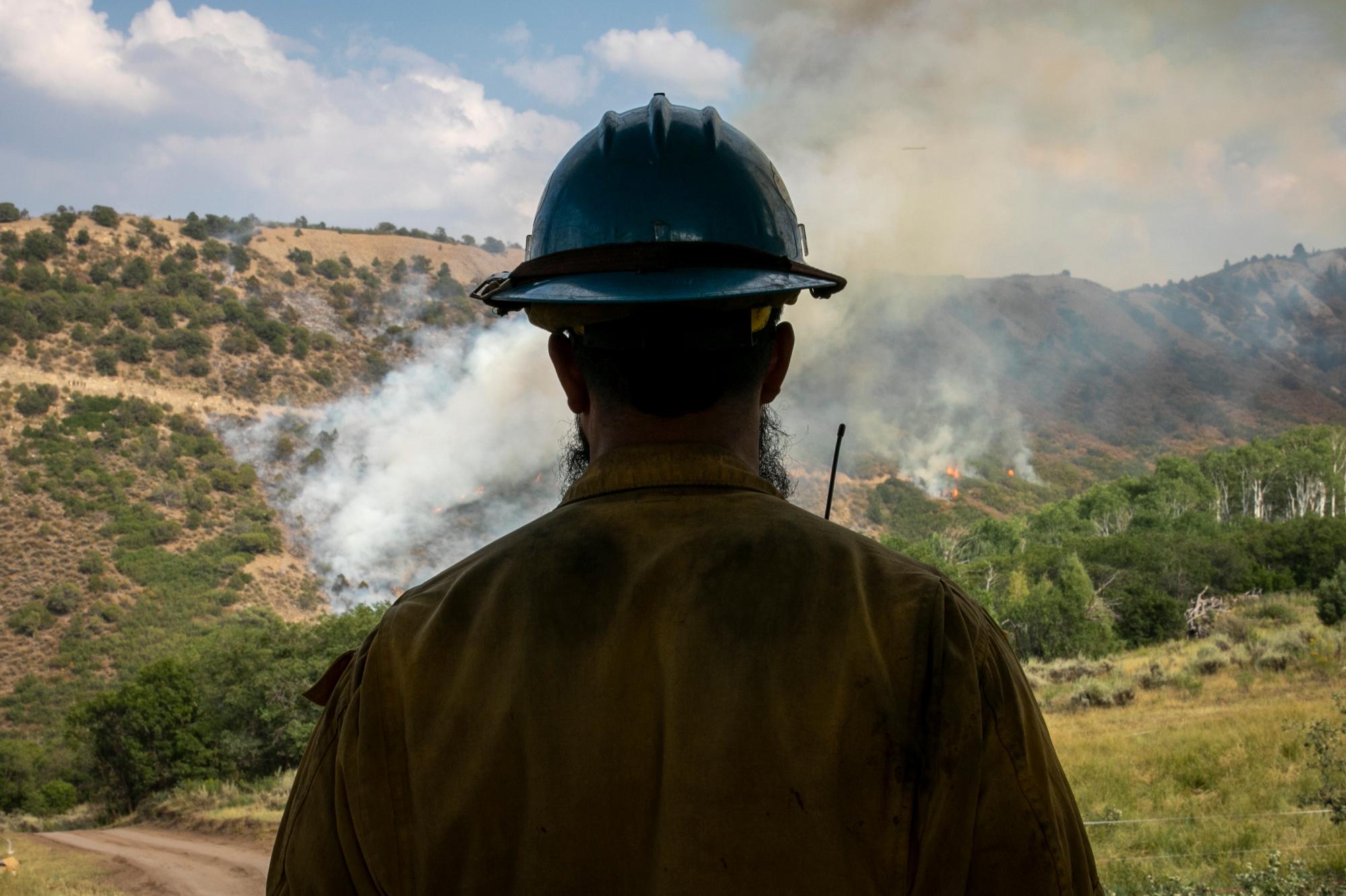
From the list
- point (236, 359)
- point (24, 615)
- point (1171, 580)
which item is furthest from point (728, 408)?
Result: point (236, 359)

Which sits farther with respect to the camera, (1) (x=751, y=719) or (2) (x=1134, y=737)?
(2) (x=1134, y=737)

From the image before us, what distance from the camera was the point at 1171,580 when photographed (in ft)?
78.3

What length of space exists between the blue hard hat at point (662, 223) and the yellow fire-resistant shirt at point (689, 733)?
0.34m

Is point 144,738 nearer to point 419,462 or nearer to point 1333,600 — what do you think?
point 1333,600

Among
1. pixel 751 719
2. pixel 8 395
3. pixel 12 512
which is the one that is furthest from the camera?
pixel 8 395

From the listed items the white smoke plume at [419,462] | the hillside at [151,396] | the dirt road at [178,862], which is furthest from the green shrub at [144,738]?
the white smoke plume at [419,462]

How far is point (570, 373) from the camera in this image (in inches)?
56.7

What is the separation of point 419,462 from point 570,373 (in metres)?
64.3

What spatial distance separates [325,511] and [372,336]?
19.1m

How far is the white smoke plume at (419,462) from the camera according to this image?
180 ft

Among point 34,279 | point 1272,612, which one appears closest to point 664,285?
point 1272,612

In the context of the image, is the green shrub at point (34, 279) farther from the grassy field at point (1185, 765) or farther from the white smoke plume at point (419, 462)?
the grassy field at point (1185, 765)

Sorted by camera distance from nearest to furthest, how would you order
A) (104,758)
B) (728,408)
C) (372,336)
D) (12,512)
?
(728,408) < (104,758) < (12,512) < (372,336)

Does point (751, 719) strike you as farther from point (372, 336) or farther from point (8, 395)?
point (372, 336)
